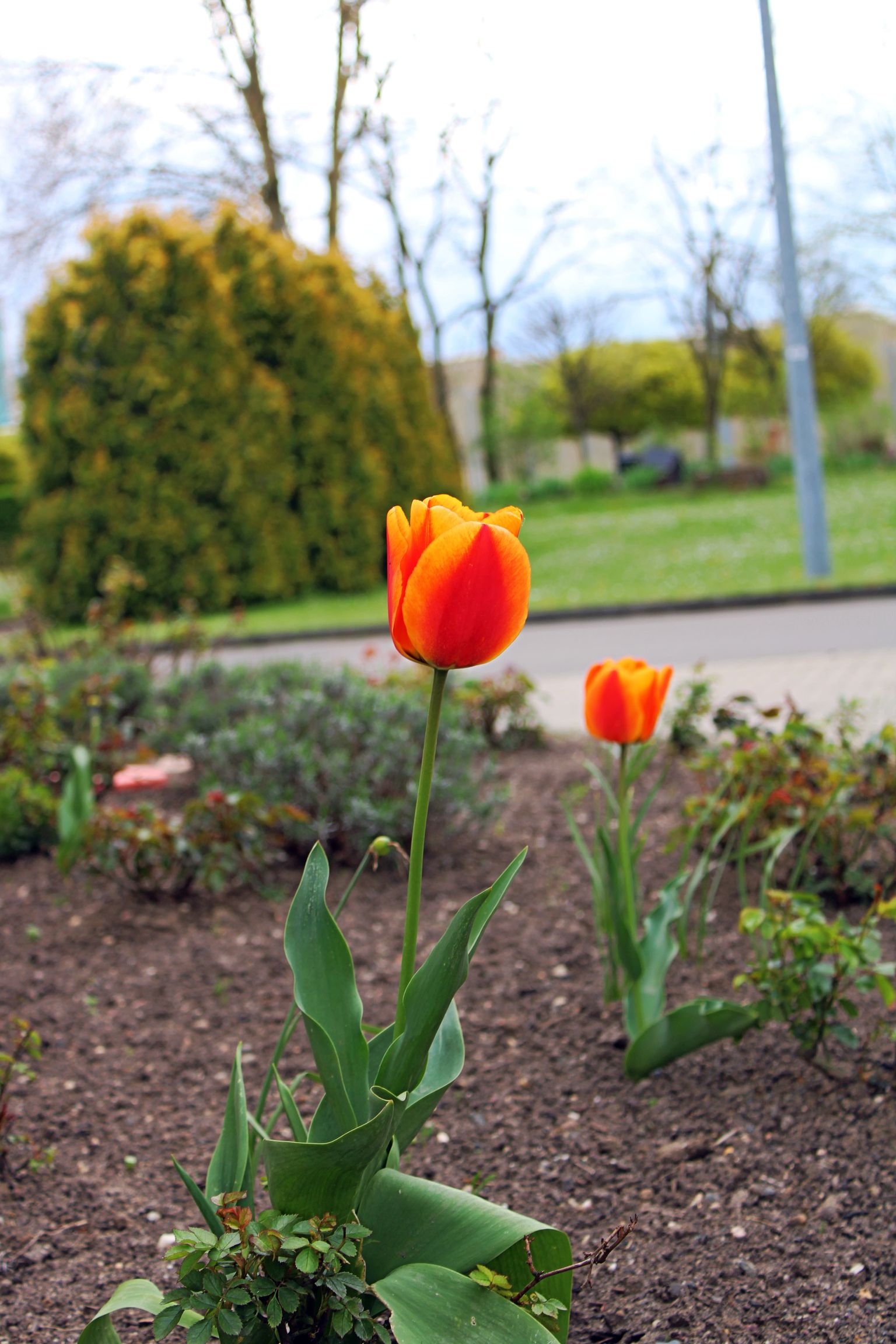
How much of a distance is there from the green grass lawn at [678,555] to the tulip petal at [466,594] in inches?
215

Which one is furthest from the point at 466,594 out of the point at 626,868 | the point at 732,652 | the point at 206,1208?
the point at 732,652

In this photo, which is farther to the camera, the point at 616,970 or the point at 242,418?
the point at 242,418

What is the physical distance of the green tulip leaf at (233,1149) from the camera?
1399 mm

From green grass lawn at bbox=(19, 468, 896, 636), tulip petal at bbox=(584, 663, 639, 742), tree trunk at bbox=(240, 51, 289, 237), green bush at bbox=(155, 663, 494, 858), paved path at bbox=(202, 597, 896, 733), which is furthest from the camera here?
tree trunk at bbox=(240, 51, 289, 237)

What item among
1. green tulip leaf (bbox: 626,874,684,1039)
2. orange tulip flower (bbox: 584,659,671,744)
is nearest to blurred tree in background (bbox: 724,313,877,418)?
green tulip leaf (bbox: 626,874,684,1039)

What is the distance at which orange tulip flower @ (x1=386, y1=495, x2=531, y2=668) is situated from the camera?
121cm

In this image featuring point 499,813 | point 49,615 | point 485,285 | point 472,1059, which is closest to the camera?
point 472,1059

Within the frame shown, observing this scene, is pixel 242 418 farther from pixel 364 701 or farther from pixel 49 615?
pixel 364 701

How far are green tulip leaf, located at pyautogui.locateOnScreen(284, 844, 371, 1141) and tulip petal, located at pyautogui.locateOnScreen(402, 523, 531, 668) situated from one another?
33 cm

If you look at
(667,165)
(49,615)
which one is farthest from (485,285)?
(49,615)

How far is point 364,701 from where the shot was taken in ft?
14.3

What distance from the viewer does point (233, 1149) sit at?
55.9 inches

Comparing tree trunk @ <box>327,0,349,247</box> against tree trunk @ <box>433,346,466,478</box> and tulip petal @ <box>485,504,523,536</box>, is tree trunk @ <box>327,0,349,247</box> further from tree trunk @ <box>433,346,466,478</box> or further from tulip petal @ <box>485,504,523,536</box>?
tulip petal @ <box>485,504,523,536</box>

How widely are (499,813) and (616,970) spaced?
63.1 inches
